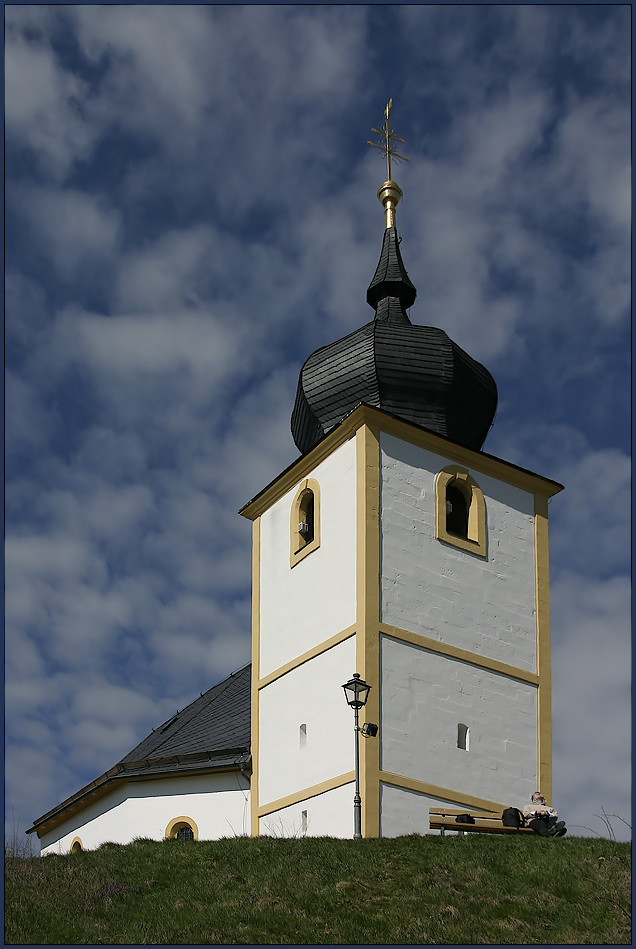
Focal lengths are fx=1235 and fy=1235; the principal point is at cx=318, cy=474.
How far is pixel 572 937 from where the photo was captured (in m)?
12.3

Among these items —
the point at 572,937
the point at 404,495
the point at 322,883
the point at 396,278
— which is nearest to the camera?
the point at 572,937

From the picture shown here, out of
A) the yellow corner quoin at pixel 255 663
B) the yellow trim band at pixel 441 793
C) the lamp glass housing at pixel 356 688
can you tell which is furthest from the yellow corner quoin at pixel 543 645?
the yellow corner quoin at pixel 255 663

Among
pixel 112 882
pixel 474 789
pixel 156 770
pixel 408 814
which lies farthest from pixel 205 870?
pixel 156 770

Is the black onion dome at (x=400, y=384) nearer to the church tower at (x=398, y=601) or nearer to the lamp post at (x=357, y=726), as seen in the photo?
the church tower at (x=398, y=601)

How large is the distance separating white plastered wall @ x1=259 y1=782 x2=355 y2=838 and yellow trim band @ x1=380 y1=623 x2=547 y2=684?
104 inches

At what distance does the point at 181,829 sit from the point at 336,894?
34.6 ft

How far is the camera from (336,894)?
13914 mm

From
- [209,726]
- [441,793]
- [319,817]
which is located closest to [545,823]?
[441,793]

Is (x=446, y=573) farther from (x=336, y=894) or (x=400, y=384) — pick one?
(x=336, y=894)

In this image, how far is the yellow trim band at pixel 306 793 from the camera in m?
19.5

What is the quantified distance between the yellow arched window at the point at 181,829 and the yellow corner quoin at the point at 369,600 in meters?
5.79

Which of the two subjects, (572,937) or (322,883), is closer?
(572,937)

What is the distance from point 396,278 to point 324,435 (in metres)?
6.23

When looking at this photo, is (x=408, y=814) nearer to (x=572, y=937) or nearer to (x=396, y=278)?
(x=572, y=937)
